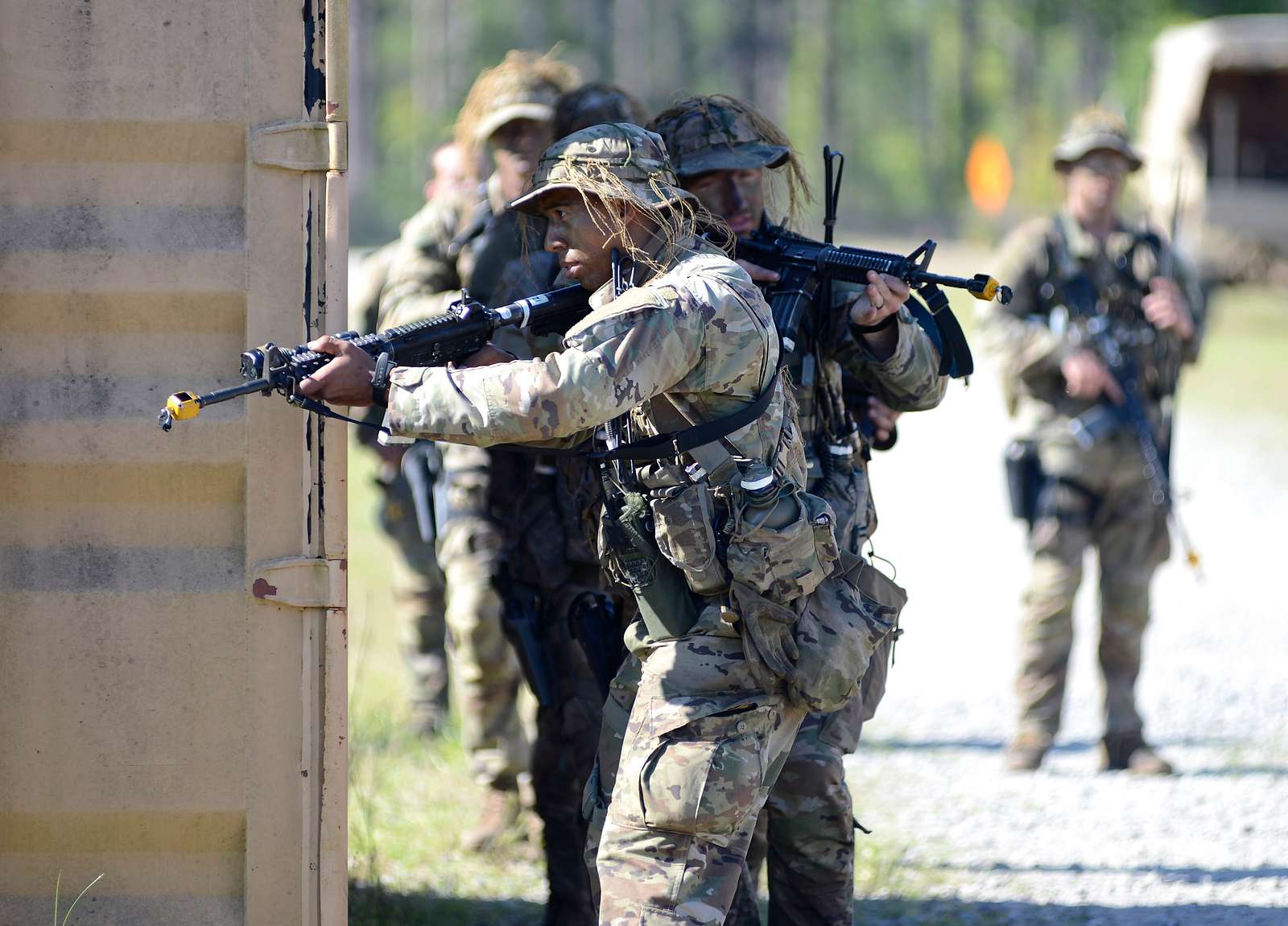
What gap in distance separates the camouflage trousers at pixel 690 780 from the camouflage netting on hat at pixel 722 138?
1.18 meters

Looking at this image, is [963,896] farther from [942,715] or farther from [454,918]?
[942,715]

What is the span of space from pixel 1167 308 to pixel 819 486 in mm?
2664

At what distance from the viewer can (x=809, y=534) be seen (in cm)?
307

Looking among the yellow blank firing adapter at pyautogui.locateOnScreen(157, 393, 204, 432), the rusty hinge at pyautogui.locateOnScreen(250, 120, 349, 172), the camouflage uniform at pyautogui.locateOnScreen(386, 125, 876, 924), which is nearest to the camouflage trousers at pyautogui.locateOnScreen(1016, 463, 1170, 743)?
the camouflage uniform at pyautogui.locateOnScreen(386, 125, 876, 924)

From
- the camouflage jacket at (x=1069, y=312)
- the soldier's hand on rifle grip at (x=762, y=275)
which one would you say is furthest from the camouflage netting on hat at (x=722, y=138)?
the camouflage jacket at (x=1069, y=312)

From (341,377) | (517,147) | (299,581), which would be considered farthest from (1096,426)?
(341,377)

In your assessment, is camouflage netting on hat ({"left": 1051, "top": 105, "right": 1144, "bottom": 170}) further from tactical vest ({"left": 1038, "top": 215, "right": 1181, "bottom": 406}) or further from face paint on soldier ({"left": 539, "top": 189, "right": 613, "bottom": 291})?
face paint on soldier ({"left": 539, "top": 189, "right": 613, "bottom": 291})

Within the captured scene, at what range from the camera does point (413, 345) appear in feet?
10.3

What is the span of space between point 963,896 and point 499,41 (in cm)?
4302

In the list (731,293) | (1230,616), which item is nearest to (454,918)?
(731,293)

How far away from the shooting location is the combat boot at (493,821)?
16.3 ft

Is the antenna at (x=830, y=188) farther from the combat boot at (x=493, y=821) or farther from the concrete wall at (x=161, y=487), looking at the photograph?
the combat boot at (x=493, y=821)

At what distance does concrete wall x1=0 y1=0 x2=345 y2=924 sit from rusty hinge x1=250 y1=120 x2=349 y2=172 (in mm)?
31

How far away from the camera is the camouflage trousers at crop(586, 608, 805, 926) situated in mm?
2953
